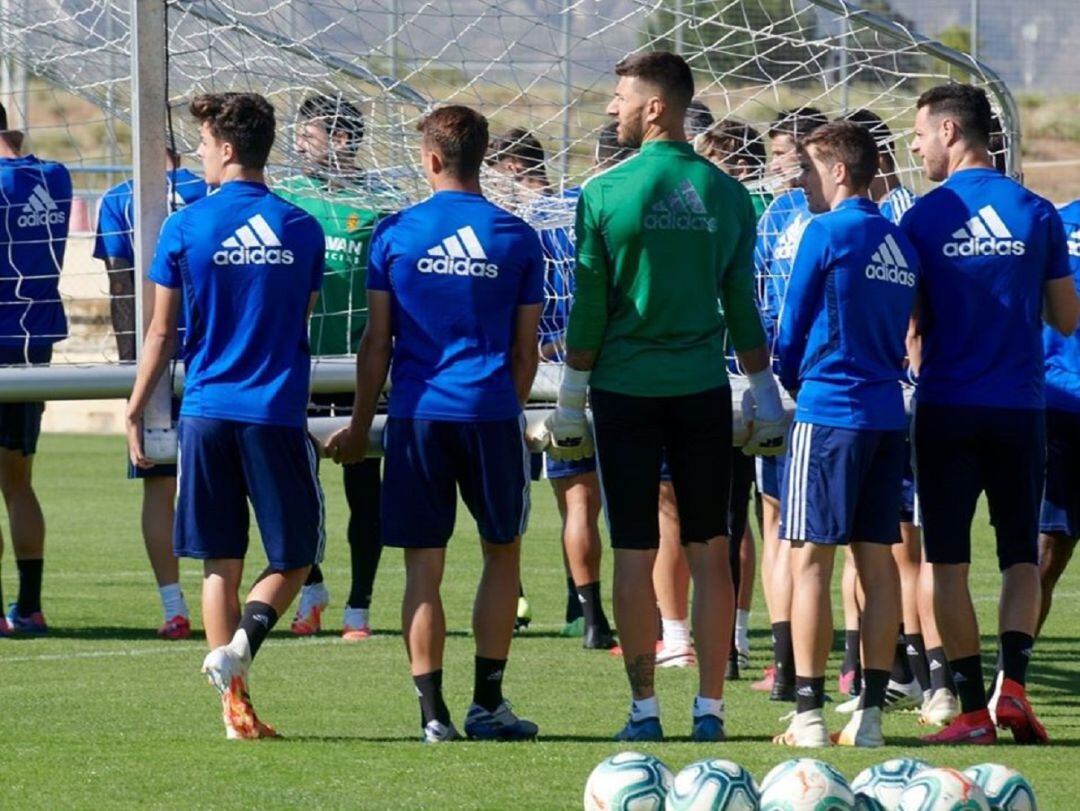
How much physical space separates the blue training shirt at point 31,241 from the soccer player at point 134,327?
510 millimetres

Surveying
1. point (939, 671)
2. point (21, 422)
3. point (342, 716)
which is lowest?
point (342, 716)

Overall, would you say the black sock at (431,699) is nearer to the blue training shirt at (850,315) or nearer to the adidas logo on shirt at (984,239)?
the blue training shirt at (850,315)

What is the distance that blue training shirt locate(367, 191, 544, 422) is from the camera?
6.97m

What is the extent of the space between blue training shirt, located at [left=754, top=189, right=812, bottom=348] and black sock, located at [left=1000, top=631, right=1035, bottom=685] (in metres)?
2.26

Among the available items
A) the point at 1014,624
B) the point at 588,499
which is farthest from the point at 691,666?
the point at 1014,624

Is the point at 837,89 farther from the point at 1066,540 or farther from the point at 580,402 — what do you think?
the point at 580,402

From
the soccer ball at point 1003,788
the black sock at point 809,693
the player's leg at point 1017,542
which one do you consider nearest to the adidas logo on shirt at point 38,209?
the black sock at point 809,693

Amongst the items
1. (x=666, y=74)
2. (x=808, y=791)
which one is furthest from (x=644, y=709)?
(x=666, y=74)

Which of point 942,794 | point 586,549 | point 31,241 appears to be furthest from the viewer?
point 31,241

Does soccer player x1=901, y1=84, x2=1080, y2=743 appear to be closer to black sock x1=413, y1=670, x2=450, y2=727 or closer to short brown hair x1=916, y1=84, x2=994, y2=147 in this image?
short brown hair x1=916, y1=84, x2=994, y2=147

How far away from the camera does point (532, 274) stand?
23.3ft

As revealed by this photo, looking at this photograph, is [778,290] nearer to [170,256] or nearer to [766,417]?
[766,417]

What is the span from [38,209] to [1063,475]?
17.5 feet

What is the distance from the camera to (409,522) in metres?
7.03
